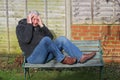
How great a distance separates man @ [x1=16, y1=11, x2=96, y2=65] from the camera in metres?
7.24

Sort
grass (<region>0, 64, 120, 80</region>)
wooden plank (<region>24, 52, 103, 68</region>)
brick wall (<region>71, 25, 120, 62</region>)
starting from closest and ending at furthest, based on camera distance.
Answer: wooden plank (<region>24, 52, 103, 68</region>) → grass (<region>0, 64, 120, 80</region>) → brick wall (<region>71, 25, 120, 62</region>)

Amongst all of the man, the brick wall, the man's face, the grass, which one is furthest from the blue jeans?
the brick wall

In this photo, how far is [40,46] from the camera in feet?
23.7

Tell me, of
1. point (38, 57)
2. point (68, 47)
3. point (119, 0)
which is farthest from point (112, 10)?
point (38, 57)

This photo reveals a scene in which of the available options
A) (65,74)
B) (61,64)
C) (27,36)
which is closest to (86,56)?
(61,64)

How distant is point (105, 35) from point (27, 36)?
186cm

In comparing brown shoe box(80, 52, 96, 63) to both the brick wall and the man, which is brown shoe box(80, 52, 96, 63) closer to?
the man

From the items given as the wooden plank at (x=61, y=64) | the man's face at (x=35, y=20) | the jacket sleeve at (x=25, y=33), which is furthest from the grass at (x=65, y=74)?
the man's face at (x=35, y=20)

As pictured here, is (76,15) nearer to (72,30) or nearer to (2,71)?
(72,30)

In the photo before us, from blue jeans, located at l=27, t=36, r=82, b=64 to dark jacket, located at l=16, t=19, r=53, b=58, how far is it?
156 millimetres

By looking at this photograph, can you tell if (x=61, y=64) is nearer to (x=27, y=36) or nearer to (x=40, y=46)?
(x=40, y=46)

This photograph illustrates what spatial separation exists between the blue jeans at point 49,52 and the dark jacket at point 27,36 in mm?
156

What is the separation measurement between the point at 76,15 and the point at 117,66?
128cm

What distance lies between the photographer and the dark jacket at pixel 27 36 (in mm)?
7305
